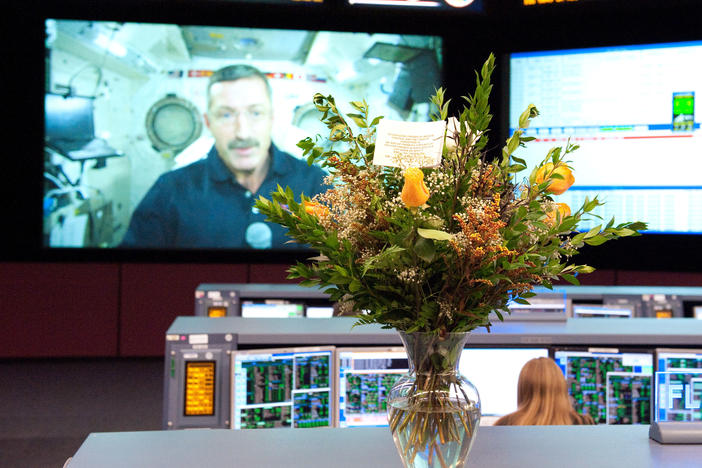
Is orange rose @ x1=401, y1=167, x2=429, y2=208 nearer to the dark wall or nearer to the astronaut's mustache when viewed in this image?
the dark wall

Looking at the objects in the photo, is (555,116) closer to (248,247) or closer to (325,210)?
(248,247)

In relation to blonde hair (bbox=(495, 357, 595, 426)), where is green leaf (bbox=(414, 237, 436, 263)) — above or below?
above

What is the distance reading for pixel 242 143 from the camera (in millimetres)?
6770

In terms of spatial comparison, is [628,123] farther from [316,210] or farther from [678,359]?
[316,210]

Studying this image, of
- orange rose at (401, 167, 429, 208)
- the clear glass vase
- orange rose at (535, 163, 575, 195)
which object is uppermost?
orange rose at (535, 163, 575, 195)

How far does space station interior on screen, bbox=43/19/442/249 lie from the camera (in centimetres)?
658

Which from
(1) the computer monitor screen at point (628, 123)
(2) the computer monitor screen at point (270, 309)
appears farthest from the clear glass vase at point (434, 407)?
(1) the computer monitor screen at point (628, 123)

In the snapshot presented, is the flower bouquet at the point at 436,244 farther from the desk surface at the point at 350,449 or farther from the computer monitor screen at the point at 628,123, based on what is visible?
the computer monitor screen at the point at 628,123

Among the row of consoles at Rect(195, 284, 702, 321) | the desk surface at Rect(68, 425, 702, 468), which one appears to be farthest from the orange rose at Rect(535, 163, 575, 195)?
the row of consoles at Rect(195, 284, 702, 321)

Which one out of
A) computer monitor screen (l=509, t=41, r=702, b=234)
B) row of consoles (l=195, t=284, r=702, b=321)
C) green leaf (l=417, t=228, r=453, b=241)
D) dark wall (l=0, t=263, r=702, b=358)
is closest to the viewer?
green leaf (l=417, t=228, r=453, b=241)

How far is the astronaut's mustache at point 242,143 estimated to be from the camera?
675cm

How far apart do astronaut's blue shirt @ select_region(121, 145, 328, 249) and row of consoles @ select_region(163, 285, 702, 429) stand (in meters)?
3.95

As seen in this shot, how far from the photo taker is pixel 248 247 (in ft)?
22.2

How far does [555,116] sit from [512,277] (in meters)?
5.43
